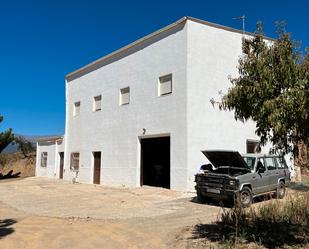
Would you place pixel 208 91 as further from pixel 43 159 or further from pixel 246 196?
pixel 43 159

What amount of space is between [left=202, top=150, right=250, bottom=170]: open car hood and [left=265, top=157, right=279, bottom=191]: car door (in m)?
1.45

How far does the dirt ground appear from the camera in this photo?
869 cm

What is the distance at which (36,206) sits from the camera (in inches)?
578

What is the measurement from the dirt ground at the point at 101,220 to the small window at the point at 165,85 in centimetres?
556

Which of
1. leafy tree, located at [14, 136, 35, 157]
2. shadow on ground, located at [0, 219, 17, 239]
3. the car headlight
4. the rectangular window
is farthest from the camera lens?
leafy tree, located at [14, 136, 35, 157]

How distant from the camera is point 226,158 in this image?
14281 mm

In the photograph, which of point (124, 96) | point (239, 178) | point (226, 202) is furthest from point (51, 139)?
point (239, 178)

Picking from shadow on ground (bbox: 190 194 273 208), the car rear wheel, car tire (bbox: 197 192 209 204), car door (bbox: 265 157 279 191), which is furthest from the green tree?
car door (bbox: 265 157 279 191)

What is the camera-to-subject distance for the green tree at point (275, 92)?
6.66 metres

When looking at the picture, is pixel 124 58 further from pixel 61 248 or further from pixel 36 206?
pixel 61 248

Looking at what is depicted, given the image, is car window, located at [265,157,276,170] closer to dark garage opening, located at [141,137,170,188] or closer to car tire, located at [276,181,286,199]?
car tire, located at [276,181,286,199]

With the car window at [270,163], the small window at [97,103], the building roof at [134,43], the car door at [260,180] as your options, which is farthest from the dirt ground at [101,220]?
the small window at [97,103]

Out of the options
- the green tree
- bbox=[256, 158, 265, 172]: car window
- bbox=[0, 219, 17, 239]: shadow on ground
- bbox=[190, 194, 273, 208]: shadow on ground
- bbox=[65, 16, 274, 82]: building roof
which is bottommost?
bbox=[0, 219, 17, 239]: shadow on ground

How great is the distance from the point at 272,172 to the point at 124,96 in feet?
37.6
